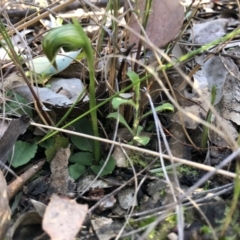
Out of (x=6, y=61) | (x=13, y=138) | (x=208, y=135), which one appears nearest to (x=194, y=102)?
(x=208, y=135)

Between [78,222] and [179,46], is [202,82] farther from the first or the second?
[78,222]

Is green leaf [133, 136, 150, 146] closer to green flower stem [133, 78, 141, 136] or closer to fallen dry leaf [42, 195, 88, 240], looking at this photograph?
green flower stem [133, 78, 141, 136]

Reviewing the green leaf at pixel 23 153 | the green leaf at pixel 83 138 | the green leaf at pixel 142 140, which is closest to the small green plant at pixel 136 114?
the green leaf at pixel 142 140

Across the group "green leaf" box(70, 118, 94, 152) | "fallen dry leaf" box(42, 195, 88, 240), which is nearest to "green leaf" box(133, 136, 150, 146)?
"green leaf" box(70, 118, 94, 152)

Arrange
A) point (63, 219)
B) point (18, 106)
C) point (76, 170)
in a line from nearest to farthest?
point (63, 219) < point (76, 170) < point (18, 106)

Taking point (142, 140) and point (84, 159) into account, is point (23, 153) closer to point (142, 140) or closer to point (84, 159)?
point (84, 159)

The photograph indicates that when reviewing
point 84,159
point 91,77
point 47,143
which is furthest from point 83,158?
point 91,77
